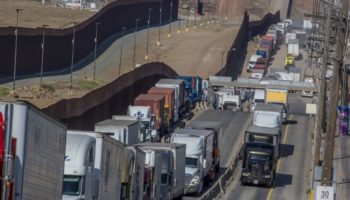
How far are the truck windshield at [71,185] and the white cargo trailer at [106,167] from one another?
3.3 inches

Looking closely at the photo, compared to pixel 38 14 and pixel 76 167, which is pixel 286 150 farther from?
pixel 38 14

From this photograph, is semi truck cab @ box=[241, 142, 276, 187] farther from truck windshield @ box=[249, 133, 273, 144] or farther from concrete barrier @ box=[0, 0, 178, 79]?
concrete barrier @ box=[0, 0, 178, 79]

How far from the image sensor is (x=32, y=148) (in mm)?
21859

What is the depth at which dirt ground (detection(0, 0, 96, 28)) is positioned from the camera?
150 metres

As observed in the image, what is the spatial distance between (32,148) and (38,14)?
14880 centimetres

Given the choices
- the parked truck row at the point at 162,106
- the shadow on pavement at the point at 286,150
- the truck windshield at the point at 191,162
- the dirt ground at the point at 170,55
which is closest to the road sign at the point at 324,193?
the truck windshield at the point at 191,162

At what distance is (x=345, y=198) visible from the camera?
2413 inches

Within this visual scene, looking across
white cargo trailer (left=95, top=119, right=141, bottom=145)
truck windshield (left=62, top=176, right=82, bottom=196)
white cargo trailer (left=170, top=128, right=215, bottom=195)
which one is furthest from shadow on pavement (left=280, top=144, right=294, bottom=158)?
truck windshield (left=62, top=176, right=82, bottom=196)

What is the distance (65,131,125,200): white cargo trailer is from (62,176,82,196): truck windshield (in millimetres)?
84

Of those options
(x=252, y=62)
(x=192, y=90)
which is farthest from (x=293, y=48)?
(x=192, y=90)

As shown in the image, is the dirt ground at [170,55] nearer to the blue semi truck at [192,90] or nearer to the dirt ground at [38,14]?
the blue semi truck at [192,90]

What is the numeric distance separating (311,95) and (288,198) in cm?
7147

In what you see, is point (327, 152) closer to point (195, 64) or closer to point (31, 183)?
point (31, 183)

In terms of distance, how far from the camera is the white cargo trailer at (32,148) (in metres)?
20.8
